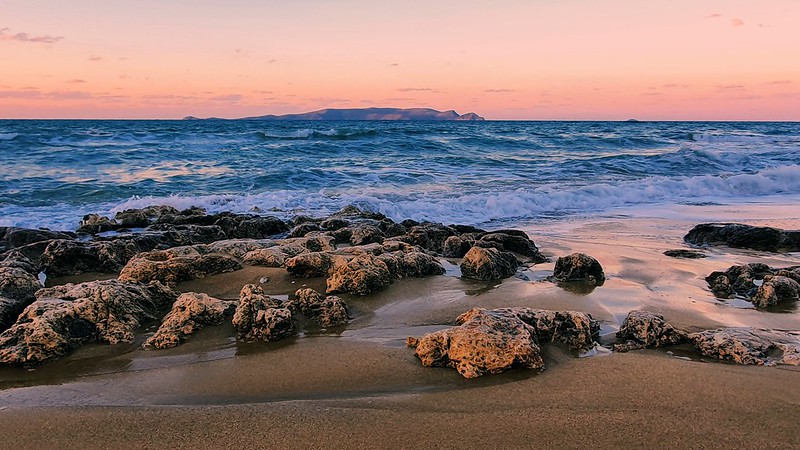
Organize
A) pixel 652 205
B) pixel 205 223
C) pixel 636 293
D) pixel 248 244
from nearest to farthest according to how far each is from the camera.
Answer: pixel 636 293 < pixel 248 244 < pixel 205 223 < pixel 652 205

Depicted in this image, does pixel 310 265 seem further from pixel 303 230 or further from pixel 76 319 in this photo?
pixel 303 230

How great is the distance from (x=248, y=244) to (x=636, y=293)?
13.3 feet

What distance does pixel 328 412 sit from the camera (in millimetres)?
2791

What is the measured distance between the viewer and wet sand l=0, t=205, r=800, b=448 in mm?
2578

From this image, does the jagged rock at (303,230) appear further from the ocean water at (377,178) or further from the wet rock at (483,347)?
the wet rock at (483,347)

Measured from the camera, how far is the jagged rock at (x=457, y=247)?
6.64 m

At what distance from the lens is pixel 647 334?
12.3ft

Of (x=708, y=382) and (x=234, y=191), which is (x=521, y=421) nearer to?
(x=708, y=382)

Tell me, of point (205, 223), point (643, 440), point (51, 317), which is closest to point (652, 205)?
point (205, 223)

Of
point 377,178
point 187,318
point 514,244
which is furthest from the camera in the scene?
point 377,178

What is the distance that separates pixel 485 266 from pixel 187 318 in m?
2.75

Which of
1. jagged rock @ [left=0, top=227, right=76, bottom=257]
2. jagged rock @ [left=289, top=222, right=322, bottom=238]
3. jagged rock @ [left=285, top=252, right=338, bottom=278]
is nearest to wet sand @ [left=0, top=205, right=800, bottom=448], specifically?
jagged rock @ [left=285, top=252, right=338, bottom=278]

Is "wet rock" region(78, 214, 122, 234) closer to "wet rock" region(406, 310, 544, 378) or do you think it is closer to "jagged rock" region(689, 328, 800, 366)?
"wet rock" region(406, 310, 544, 378)

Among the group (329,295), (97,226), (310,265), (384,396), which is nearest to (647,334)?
(384,396)
